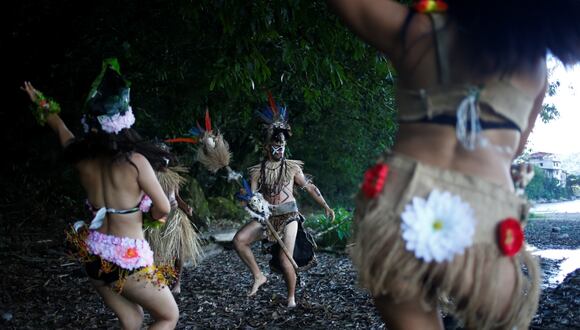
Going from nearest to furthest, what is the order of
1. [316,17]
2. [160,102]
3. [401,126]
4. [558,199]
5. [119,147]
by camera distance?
[401,126] < [119,147] < [316,17] < [160,102] < [558,199]

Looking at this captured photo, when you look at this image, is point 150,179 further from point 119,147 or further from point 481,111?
point 481,111

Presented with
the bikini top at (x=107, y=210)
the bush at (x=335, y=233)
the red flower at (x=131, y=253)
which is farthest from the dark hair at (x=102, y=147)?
the bush at (x=335, y=233)

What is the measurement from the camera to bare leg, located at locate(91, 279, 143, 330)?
2.90m

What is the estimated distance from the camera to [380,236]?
4.87 feet

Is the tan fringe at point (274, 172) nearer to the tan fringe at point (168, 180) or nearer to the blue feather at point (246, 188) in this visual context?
the blue feather at point (246, 188)

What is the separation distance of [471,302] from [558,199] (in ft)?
127

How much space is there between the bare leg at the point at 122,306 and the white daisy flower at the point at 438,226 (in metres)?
1.97

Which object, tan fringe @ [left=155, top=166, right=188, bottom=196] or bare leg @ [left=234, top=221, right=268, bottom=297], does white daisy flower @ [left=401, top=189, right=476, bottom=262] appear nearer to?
tan fringe @ [left=155, top=166, right=188, bottom=196]

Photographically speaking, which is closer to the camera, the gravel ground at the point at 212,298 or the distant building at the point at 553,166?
the gravel ground at the point at 212,298

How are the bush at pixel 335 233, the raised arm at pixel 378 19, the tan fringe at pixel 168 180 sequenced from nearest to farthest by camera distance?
the raised arm at pixel 378 19 < the tan fringe at pixel 168 180 < the bush at pixel 335 233

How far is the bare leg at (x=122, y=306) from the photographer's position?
114 inches

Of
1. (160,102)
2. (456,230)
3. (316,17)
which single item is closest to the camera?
(456,230)

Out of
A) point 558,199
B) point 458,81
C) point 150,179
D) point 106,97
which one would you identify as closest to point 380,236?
point 458,81

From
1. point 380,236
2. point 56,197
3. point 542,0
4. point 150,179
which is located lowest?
point 56,197
